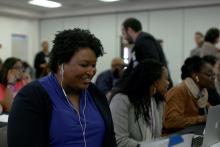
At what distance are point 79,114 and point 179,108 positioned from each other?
1314 millimetres

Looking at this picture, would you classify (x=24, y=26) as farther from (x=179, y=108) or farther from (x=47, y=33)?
(x=179, y=108)

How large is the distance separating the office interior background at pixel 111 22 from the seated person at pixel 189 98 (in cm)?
462

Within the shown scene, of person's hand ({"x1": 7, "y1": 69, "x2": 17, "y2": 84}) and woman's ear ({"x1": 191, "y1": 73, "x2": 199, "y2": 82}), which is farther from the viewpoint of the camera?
person's hand ({"x1": 7, "y1": 69, "x2": 17, "y2": 84})

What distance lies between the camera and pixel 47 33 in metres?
9.85

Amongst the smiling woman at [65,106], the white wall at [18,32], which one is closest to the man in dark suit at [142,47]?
the smiling woman at [65,106]

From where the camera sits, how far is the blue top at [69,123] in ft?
4.75

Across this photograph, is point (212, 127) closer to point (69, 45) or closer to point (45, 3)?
point (69, 45)

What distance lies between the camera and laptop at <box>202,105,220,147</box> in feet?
6.34

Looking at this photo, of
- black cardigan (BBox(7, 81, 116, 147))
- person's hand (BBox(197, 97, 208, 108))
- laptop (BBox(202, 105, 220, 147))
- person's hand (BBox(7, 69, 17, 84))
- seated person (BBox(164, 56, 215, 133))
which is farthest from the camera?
person's hand (BBox(7, 69, 17, 84))

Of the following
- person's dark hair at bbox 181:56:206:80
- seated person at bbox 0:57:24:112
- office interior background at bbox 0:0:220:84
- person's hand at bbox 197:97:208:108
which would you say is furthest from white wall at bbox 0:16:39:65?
person's hand at bbox 197:97:208:108

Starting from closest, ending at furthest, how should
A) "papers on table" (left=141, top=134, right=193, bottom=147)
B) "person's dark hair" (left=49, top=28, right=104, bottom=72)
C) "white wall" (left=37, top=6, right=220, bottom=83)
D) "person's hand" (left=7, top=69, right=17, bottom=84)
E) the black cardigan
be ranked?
the black cardigan, "person's dark hair" (left=49, top=28, right=104, bottom=72), "papers on table" (left=141, top=134, right=193, bottom=147), "person's hand" (left=7, top=69, right=17, bottom=84), "white wall" (left=37, top=6, right=220, bottom=83)

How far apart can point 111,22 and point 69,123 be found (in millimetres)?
7370

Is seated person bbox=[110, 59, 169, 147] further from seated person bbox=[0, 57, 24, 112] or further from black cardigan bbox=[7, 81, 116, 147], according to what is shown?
seated person bbox=[0, 57, 24, 112]

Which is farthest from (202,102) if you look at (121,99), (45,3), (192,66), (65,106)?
(45,3)
